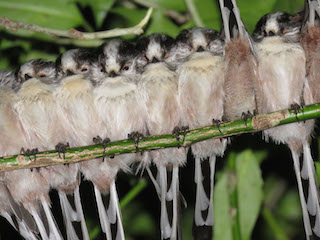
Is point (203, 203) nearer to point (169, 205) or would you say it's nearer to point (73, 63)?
point (169, 205)

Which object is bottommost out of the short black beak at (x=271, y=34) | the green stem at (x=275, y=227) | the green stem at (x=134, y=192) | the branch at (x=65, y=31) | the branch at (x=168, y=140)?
the green stem at (x=275, y=227)

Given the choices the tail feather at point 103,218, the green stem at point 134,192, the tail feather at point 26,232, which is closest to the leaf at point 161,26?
the green stem at point 134,192

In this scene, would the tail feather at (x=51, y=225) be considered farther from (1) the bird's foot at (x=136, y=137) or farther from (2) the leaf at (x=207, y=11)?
(2) the leaf at (x=207, y=11)

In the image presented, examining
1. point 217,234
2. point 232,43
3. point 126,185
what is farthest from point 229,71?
point 126,185

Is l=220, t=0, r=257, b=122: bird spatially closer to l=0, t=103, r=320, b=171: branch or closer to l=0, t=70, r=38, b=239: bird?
l=0, t=103, r=320, b=171: branch

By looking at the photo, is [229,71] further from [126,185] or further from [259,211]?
[126,185]

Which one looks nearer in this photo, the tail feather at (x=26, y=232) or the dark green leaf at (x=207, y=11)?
the tail feather at (x=26, y=232)
